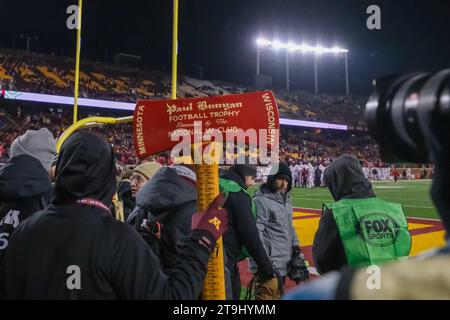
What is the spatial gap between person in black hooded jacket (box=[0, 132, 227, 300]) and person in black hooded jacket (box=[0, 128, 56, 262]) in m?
1.09

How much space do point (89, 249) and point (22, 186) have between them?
4.84 ft

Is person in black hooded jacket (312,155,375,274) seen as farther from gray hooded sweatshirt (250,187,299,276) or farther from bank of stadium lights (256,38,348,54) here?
bank of stadium lights (256,38,348,54)

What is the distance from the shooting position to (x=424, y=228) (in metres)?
9.34

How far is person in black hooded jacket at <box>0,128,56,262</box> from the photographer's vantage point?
2.61m

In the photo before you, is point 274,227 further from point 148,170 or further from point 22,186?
point 22,186

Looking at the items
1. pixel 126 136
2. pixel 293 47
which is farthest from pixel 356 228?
pixel 293 47

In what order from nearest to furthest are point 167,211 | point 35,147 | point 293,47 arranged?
point 167,211 → point 35,147 → point 293,47

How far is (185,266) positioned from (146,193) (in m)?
0.82

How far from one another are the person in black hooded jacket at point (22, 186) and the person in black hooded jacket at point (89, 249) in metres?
1.09

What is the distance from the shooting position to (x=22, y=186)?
2.67 metres

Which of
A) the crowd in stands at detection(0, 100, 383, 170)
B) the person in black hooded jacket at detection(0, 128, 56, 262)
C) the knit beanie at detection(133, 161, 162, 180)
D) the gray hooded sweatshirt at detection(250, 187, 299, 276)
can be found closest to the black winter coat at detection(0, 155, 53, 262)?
the person in black hooded jacket at detection(0, 128, 56, 262)

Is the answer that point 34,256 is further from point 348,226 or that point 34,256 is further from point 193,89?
point 193,89

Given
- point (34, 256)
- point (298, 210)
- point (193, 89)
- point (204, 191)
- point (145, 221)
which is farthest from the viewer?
point (193, 89)
